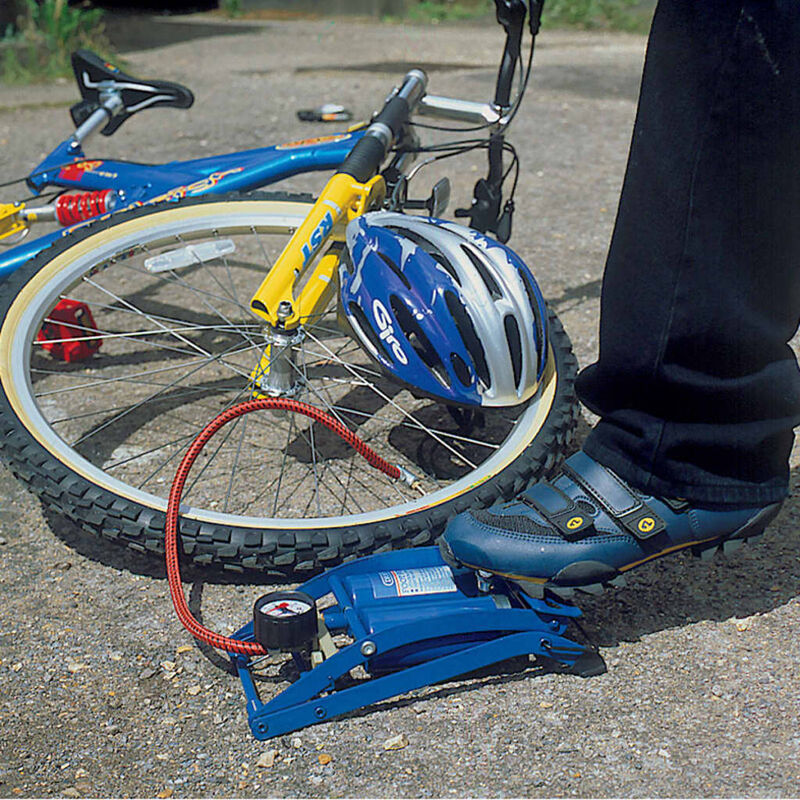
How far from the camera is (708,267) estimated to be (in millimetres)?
1477

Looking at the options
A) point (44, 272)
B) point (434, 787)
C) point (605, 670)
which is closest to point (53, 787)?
point (434, 787)

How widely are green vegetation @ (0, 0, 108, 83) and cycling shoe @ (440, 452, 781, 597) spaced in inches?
249

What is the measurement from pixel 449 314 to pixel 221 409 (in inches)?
32.4

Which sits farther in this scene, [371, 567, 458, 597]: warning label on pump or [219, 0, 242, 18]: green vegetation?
[219, 0, 242, 18]: green vegetation

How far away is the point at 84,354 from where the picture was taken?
277cm

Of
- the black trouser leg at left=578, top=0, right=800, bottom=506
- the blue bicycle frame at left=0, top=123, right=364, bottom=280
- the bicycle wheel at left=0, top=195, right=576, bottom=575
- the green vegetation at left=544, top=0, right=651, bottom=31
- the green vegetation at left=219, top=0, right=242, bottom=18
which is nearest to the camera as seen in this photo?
the black trouser leg at left=578, top=0, right=800, bottom=506

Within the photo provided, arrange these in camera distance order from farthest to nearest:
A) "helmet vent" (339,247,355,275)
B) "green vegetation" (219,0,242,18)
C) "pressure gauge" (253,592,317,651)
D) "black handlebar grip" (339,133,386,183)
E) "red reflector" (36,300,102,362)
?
"green vegetation" (219,0,242,18) < "red reflector" (36,300,102,362) < "black handlebar grip" (339,133,386,183) < "helmet vent" (339,247,355,275) < "pressure gauge" (253,592,317,651)

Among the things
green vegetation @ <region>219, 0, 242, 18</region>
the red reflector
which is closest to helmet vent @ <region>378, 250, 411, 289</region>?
the red reflector

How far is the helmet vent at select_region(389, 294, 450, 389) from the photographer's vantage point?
6.32 ft

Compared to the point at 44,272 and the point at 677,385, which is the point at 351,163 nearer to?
the point at 44,272

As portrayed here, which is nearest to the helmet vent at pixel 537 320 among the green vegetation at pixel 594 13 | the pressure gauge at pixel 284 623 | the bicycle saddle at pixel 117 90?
the pressure gauge at pixel 284 623

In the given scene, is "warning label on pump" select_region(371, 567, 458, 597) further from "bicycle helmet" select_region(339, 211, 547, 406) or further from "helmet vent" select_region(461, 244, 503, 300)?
"helmet vent" select_region(461, 244, 503, 300)

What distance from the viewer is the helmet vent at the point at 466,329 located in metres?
1.90

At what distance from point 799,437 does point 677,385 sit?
97cm
